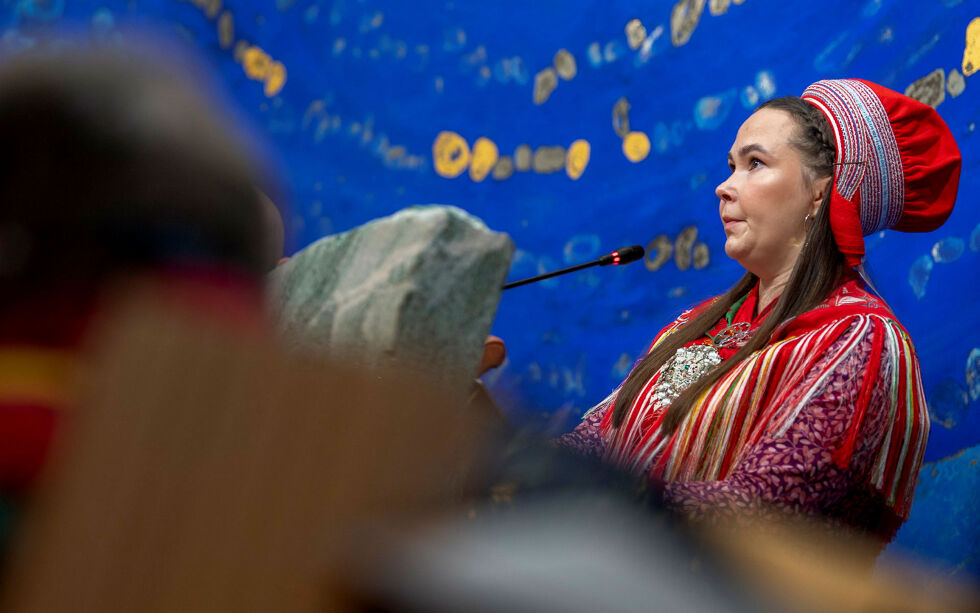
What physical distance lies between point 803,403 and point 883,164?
0.46m

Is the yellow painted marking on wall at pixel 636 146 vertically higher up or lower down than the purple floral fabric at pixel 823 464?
higher up

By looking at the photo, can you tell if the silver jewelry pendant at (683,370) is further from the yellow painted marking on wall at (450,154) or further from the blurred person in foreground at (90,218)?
the yellow painted marking on wall at (450,154)

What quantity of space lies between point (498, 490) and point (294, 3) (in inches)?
130

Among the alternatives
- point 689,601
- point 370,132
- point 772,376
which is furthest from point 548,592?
point 370,132

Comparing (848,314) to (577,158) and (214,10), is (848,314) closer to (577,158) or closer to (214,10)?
(577,158)

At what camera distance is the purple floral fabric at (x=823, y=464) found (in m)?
1.04

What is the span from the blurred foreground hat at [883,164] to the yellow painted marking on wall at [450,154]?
163 cm

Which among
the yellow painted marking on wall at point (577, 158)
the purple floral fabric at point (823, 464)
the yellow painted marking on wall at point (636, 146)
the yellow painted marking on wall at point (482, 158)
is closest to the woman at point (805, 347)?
the purple floral fabric at point (823, 464)

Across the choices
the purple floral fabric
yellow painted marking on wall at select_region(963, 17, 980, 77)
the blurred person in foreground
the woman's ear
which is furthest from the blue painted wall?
the blurred person in foreground

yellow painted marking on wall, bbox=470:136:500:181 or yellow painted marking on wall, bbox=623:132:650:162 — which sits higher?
yellow painted marking on wall, bbox=470:136:500:181

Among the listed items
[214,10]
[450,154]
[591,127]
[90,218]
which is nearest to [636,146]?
[591,127]

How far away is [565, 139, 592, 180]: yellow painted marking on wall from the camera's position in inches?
101

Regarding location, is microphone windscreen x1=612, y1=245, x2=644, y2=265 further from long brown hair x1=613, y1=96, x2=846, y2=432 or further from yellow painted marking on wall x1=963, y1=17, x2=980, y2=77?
yellow painted marking on wall x1=963, y1=17, x2=980, y2=77

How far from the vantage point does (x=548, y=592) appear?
0.29 m
